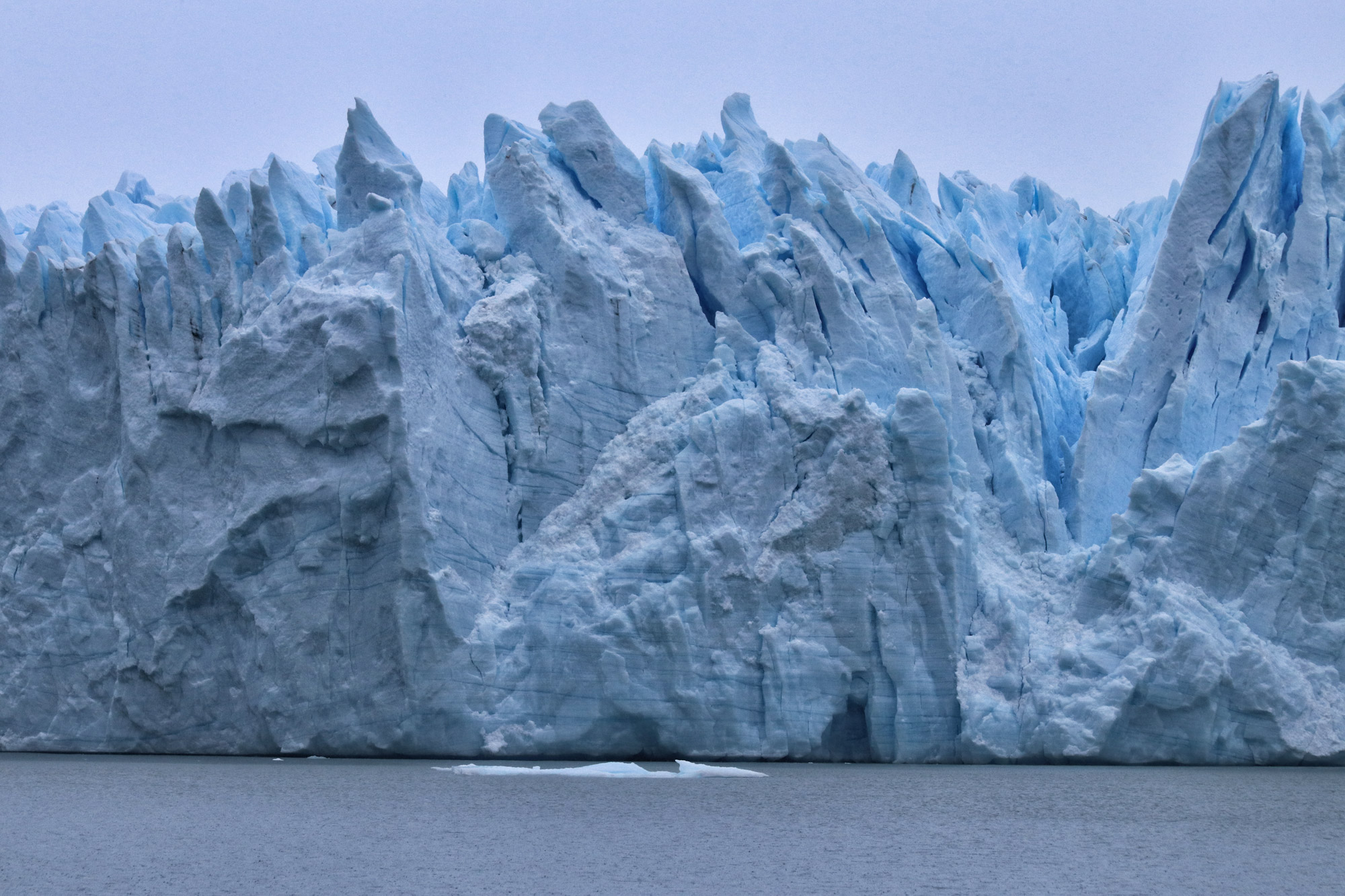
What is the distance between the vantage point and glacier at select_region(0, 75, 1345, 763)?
1163 cm

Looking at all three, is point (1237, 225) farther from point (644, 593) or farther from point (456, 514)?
point (456, 514)

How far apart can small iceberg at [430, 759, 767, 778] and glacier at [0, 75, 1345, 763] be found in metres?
0.73

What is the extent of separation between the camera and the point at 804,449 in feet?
40.4

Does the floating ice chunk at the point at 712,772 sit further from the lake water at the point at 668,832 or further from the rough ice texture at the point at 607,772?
the lake water at the point at 668,832

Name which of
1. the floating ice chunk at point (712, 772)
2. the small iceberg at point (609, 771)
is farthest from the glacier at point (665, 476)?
the floating ice chunk at point (712, 772)

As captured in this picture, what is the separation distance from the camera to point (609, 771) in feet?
35.7

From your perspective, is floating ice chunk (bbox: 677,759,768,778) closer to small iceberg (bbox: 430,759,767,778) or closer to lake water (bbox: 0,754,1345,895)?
small iceberg (bbox: 430,759,767,778)

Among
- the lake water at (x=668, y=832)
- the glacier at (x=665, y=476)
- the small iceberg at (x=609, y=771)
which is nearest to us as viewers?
the lake water at (x=668, y=832)

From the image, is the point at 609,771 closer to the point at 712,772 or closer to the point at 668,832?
the point at 712,772

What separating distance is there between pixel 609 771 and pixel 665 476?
291 centimetres

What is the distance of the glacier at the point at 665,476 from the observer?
11.6 meters

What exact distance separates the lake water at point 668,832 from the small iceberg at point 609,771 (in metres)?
0.18

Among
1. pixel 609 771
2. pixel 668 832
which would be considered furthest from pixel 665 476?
pixel 668 832

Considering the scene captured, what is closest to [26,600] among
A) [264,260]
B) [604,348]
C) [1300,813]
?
[264,260]
